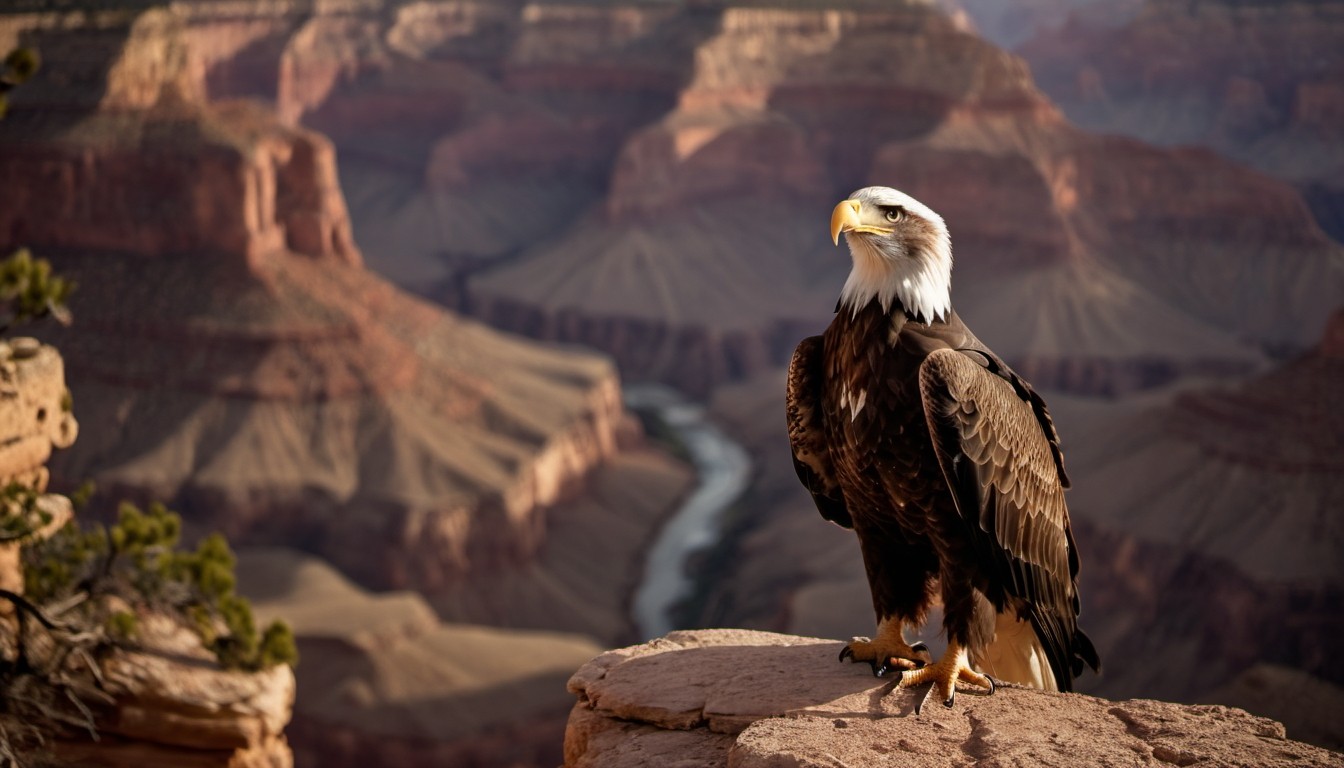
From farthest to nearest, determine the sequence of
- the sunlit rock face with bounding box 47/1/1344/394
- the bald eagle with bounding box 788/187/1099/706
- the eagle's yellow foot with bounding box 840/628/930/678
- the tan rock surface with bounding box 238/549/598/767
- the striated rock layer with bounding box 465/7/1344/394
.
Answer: the sunlit rock face with bounding box 47/1/1344/394, the striated rock layer with bounding box 465/7/1344/394, the tan rock surface with bounding box 238/549/598/767, the eagle's yellow foot with bounding box 840/628/930/678, the bald eagle with bounding box 788/187/1099/706

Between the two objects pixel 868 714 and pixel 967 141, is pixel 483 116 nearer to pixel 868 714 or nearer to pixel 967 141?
pixel 967 141

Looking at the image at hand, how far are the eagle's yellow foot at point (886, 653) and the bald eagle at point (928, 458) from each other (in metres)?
0.01

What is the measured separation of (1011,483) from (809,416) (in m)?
1.87

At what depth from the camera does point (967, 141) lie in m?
105

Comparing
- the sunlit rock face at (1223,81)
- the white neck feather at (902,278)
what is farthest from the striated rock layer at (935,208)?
the white neck feather at (902,278)

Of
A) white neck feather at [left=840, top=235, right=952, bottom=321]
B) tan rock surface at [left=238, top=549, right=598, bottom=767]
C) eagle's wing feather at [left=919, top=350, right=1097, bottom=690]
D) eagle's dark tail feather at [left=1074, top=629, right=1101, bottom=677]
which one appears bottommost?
tan rock surface at [left=238, top=549, right=598, bottom=767]

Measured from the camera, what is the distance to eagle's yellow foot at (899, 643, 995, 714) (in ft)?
42.5

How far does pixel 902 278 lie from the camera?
1274cm

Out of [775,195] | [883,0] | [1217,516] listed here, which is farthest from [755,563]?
[883,0]

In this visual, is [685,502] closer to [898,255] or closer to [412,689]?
[412,689]

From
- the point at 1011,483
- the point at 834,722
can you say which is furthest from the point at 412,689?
the point at 1011,483

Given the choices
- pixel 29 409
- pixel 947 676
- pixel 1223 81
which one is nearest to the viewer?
pixel 947 676

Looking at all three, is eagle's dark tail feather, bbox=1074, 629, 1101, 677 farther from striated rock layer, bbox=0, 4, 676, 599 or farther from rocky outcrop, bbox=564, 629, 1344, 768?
striated rock layer, bbox=0, 4, 676, 599

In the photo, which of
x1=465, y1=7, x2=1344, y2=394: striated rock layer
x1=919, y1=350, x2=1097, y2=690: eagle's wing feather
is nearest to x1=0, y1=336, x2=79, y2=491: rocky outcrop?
x1=919, y1=350, x2=1097, y2=690: eagle's wing feather
